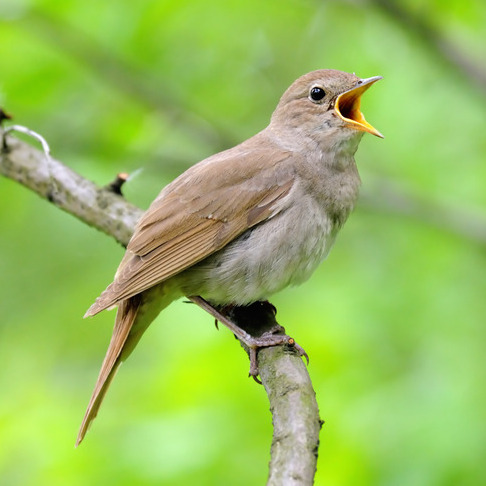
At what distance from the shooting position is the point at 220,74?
642cm

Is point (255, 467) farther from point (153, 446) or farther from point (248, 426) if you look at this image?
point (153, 446)

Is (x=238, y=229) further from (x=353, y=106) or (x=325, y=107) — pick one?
(x=353, y=106)

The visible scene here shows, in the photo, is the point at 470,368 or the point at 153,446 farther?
the point at 470,368

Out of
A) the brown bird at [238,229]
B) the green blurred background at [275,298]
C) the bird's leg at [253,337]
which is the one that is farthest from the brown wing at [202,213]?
the green blurred background at [275,298]

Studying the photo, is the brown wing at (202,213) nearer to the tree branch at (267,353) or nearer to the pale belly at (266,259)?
the pale belly at (266,259)

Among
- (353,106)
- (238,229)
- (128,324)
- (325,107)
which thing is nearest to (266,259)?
(238,229)

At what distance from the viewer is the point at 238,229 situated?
15.0 feet

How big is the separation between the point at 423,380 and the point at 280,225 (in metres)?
1.27

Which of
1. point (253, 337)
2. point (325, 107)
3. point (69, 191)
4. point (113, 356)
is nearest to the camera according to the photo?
point (253, 337)

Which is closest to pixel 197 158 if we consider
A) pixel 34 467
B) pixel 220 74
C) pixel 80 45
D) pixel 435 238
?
pixel 220 74

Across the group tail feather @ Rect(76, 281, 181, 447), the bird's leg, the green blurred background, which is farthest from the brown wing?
the green blurred background

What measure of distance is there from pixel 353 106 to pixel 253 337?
64.2 inches

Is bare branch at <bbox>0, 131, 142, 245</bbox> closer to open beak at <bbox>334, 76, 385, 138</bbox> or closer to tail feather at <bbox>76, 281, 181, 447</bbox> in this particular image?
tail feather at <bbox>76, 281, 181, 447</bbox>

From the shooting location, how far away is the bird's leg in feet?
13.1
